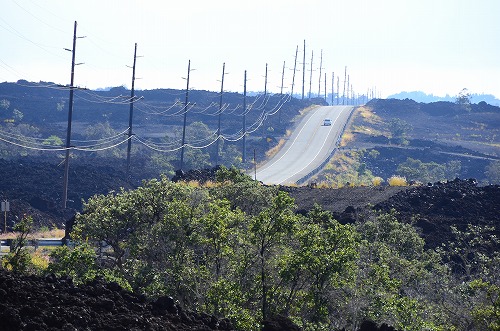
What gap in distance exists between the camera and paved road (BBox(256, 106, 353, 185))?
266 feet

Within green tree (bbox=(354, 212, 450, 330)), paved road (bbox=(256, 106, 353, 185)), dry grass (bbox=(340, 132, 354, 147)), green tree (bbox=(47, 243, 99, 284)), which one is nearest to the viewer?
green tree (bbox=(354, 212, 450, 330))

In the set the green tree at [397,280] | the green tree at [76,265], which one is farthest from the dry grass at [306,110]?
the green tree at [76,265]

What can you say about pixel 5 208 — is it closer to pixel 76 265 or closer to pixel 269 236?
pixel 76 265

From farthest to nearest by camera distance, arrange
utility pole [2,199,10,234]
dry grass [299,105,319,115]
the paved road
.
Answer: dry grass [299,105,319,115], the paved road, utility pole [2,199,10,234]

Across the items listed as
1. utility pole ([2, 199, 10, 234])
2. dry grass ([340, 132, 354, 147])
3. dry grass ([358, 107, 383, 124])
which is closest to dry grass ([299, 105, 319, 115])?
dry grass ([358, 107, 383, 124])

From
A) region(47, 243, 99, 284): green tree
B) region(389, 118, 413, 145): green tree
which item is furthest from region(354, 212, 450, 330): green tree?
region(389, 118, 413, 145): green tree

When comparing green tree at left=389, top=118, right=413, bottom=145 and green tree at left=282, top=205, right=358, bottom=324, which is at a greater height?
green tree at left=389, top=118, right=413, bottom=145

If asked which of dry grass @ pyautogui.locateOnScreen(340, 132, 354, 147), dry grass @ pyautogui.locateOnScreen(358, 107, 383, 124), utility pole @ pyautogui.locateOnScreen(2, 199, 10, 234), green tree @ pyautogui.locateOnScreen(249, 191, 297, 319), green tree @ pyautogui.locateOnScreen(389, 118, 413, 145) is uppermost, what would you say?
dry grass @ pyautogui.locateOnScreen(358, 107, 383, 124)

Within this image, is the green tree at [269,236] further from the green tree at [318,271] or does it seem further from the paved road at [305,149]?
the paved road at [305,149]

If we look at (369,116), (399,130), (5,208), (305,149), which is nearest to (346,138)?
(305,149)

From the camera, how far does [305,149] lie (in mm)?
99250

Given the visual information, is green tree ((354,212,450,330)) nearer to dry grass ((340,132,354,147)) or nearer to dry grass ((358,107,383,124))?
dry grass ((340,132,354,147))

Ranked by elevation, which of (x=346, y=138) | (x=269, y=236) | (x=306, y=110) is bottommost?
(x=269, y=236)

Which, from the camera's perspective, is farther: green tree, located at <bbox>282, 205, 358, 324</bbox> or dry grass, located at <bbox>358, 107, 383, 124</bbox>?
dry grass, located at <bbox>358, 107, 383, 124</bbox>
